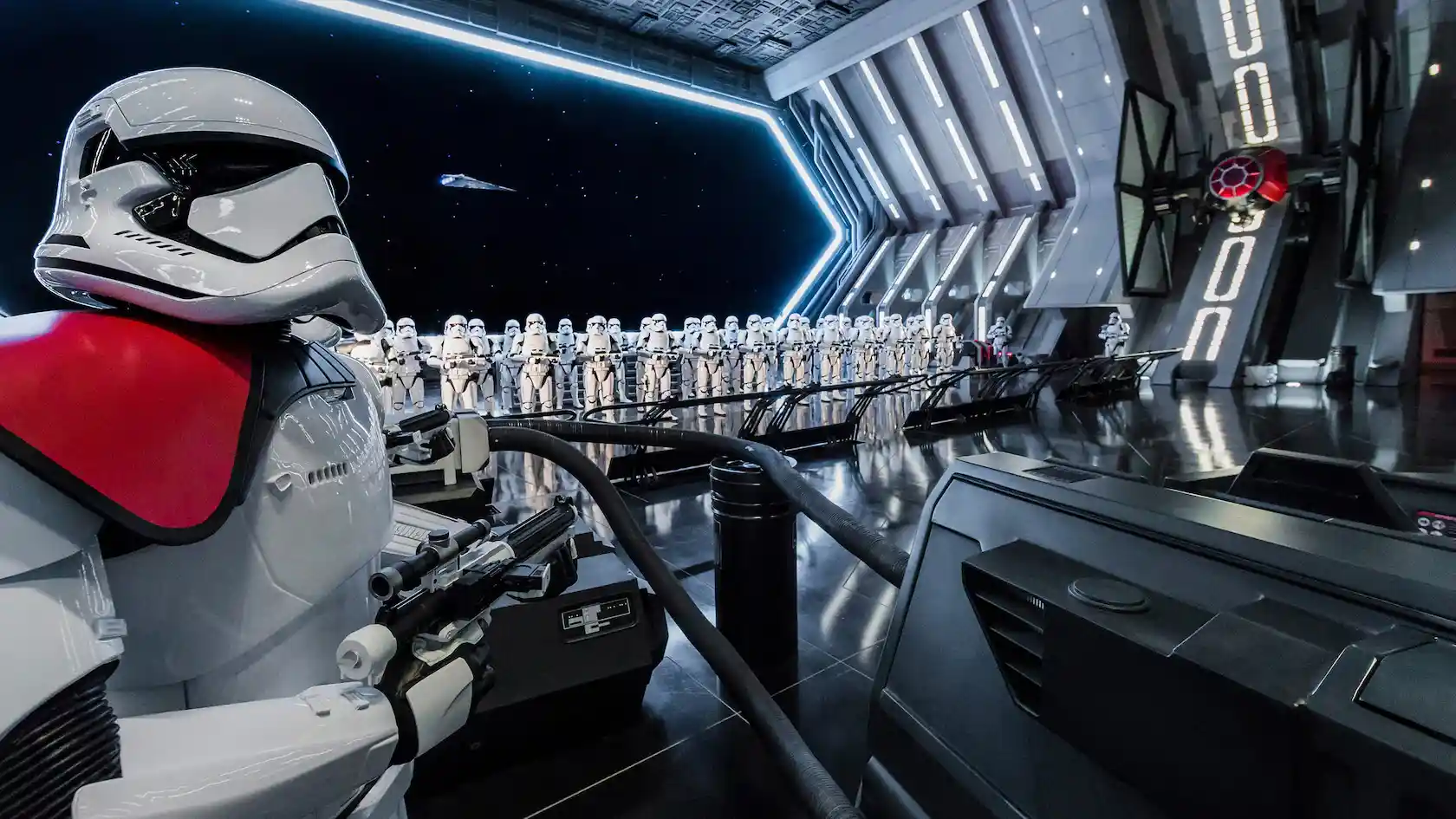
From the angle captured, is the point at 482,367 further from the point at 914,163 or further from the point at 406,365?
the point at 914,163

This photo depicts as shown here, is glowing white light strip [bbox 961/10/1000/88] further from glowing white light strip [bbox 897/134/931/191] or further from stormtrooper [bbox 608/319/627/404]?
stormtrooper [bbox 608/319/627/404]

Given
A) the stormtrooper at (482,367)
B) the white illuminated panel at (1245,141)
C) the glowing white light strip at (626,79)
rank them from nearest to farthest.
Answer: the stormtrooper at (482,367) < the white illuminated panel at (1245,141) < the glowing white light strip at (626,79)

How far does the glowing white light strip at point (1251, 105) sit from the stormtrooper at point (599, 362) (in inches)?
611

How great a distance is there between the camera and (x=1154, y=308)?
53.3 feet

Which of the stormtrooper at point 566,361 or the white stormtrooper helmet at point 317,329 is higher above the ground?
the white stormtrooper helmet at point 317,329

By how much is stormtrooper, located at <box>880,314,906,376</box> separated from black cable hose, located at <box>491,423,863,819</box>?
12.0m

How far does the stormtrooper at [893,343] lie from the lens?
1393cm

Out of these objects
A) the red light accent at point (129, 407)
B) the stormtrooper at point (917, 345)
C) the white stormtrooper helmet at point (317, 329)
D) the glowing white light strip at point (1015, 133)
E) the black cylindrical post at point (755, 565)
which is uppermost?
the glowing white light strip at point (1015, 133)

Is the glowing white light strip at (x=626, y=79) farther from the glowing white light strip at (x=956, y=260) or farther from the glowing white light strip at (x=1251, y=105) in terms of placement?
the glowing white light strip at (x=1251, y=105)

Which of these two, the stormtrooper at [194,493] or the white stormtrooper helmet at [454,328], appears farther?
the white stormtrooper helmet at [454,328]

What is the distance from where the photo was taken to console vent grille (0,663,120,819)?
760 millimetres

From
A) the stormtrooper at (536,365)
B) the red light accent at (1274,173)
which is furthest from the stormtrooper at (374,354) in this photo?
the red light accent at (1274,173)

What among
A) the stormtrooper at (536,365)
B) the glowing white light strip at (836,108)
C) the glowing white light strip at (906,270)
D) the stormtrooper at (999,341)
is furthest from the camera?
the glowing white light strip at (906,270)

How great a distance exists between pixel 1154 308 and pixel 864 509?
49.2 feet
